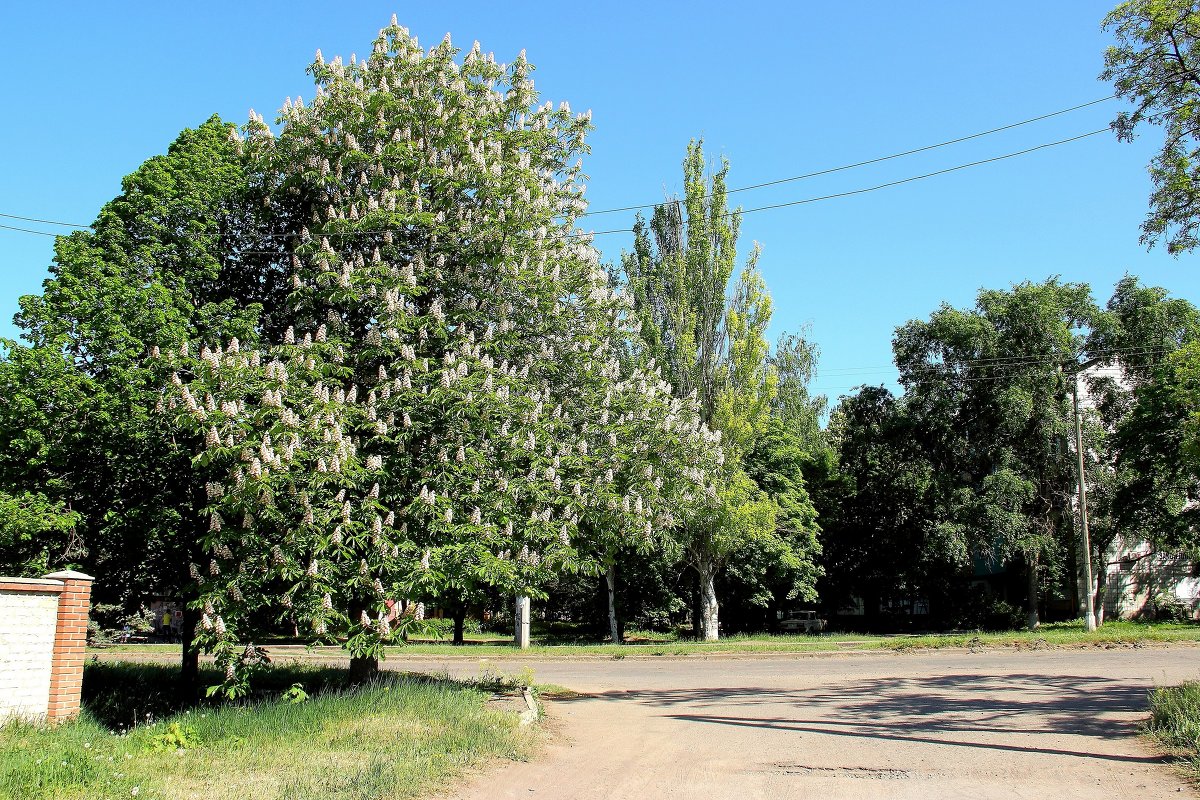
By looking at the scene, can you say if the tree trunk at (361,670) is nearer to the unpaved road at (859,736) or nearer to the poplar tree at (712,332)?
the unpaved road at (859,736)

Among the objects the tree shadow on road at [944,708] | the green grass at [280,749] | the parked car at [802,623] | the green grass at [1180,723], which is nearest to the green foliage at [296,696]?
the green grass at [280,749]

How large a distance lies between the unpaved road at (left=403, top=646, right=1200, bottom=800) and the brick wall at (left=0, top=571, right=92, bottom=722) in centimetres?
454

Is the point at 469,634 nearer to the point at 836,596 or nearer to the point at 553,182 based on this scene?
the point at 836,596

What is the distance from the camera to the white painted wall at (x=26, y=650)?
8.42 metres

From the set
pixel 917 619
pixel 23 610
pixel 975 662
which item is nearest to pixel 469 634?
pixel 917 619

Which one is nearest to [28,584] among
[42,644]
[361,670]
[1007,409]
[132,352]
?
[42,644]

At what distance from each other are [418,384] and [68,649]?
16.4ft

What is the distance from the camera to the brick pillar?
8.80 m

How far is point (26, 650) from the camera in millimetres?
8609

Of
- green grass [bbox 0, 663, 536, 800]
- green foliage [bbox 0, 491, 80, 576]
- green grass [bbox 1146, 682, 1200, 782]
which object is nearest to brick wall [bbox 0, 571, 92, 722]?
green grass [bbox 0, 663, 536, 800]

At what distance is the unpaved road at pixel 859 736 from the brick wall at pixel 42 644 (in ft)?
14.9

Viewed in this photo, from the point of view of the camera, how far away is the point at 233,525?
35.6ft

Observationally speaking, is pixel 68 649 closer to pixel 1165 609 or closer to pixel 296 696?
pixel 296 696

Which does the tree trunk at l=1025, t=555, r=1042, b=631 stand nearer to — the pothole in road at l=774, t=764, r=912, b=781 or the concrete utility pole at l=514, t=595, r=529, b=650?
the concrete utility pole at l=514, t=595, r=529, b=650
